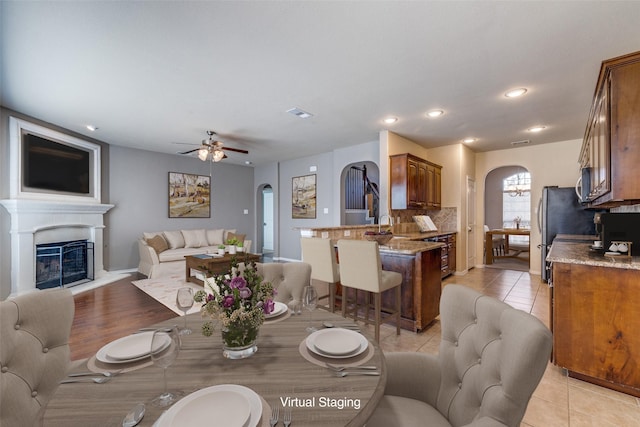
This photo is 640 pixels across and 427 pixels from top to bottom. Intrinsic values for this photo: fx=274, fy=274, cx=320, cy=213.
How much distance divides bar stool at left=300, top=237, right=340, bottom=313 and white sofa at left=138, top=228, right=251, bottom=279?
11.0ft

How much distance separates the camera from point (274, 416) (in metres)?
0.72

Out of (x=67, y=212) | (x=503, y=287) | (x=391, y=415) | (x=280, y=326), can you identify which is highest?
(x=67, y=212)

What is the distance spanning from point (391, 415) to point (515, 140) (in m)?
5.92

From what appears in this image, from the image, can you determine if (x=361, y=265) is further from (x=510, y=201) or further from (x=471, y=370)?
(x=510, y=201)

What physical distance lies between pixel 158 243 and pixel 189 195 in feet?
5.79

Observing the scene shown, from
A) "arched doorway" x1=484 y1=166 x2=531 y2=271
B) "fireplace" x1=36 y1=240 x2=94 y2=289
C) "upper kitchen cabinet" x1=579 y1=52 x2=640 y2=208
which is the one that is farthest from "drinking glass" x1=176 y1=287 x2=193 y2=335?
"arched doorway" x1=484 y1=166 x2=531 y2=271

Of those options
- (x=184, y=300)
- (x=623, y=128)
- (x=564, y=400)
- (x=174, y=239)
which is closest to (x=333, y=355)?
(x=184, y=300)

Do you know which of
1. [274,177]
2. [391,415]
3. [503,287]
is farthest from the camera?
[274,177]

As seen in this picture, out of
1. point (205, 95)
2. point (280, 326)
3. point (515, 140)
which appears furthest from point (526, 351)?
point (515, 140)

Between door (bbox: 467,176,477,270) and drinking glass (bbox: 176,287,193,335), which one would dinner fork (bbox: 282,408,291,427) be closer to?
drinking glass (bbox: 176,287,193,335)

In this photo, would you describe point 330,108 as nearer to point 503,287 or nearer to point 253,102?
point 253,102

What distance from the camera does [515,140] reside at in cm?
530

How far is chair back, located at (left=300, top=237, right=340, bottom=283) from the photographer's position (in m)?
2.83

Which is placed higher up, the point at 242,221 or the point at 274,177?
the point at 274,177
